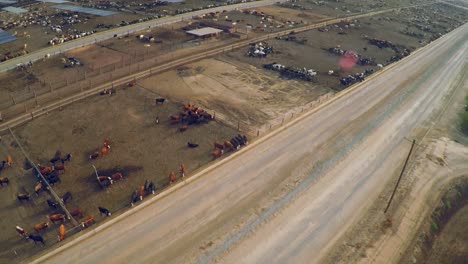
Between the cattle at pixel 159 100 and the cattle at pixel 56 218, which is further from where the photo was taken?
the cattle at pixel 159 100

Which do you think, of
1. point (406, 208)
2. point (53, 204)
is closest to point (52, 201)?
point (53, 204)

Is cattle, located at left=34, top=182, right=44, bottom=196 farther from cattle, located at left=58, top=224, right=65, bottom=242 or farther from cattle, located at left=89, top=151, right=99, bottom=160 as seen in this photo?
cattle, located at left=58, top=224, right=65, bottom=242

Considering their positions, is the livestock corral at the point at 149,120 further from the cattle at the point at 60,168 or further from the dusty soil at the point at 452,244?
the dusty soil at the point at 452,244

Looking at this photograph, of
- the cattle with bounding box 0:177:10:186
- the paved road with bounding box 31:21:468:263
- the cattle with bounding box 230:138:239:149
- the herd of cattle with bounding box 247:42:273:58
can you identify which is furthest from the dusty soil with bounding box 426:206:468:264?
the herd of cattle with bounding box 247:42:273:58

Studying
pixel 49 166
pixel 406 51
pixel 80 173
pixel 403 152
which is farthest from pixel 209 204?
pixel 406 51

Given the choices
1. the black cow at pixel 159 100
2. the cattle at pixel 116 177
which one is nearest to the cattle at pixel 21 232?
the cattle at pixel 116 177

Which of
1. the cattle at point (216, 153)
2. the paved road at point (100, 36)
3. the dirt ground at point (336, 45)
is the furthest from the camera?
the dirt ground at point (336, 45)

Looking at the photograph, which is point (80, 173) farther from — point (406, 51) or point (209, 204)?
point (406, 51)
